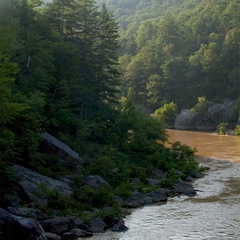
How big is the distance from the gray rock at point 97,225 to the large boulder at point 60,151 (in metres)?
7.53

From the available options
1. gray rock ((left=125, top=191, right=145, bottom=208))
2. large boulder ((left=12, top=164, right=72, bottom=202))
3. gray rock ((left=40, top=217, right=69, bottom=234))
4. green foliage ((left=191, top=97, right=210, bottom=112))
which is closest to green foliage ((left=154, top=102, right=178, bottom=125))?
green foliage ((left=191, top=97, right=210, bottom=112))

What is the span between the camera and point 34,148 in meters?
23.9

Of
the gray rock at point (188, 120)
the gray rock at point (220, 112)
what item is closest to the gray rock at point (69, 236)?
the gray rock at point (220, 112)

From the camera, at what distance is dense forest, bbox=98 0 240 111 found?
324ft

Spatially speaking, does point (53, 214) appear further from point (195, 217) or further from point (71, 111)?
point (71, 111)

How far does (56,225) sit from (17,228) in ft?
8.28

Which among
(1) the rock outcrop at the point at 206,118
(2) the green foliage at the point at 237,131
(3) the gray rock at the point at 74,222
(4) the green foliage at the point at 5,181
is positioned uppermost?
(1) the rock outcrop at the point at 206,118

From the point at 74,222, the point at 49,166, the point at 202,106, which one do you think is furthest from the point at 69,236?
the point at 202,106

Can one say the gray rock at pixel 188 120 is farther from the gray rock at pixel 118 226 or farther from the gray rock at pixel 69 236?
the gray rock at pixel 69 236

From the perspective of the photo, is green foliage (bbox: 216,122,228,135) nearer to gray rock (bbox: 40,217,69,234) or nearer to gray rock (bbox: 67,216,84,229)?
gray rock (bbox: 67,216,84,229)

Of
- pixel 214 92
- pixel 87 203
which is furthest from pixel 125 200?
pixel 214 92

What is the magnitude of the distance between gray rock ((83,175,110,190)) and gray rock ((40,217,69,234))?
244 inches

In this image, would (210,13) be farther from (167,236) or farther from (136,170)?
(167,236)

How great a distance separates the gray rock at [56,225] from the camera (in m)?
18.8
